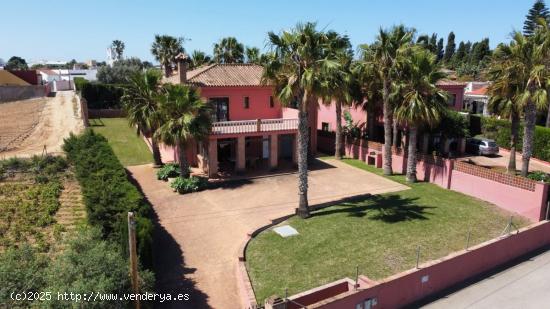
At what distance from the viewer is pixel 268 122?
1107 inches

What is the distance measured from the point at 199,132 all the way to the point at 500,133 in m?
27.8

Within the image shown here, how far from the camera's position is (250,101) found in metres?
30.9

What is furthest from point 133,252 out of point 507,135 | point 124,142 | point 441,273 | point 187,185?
point 507,135

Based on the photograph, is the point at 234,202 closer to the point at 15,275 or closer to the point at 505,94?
the point at 15,275

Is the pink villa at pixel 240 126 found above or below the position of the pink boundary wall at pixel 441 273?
above

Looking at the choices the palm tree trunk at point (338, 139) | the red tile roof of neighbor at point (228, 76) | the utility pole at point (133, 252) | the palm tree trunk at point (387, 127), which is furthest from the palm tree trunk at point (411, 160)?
the utility pole at point (133, 252)

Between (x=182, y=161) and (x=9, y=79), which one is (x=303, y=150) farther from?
(x=9, y=79)

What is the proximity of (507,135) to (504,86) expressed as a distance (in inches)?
534

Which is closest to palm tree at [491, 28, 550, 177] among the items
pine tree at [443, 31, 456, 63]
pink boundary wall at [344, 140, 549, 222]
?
pink boundary wall at [344, 140, 549, 222]

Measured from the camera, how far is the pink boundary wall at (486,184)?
20672mm

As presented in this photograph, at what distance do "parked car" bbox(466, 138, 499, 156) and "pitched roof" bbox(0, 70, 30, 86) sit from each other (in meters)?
75.5

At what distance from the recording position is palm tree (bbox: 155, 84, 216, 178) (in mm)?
23328

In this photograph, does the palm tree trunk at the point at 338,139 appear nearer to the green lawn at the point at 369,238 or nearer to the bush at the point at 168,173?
the green lawn at the point at 369,238

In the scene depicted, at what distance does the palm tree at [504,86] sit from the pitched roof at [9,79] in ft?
254
